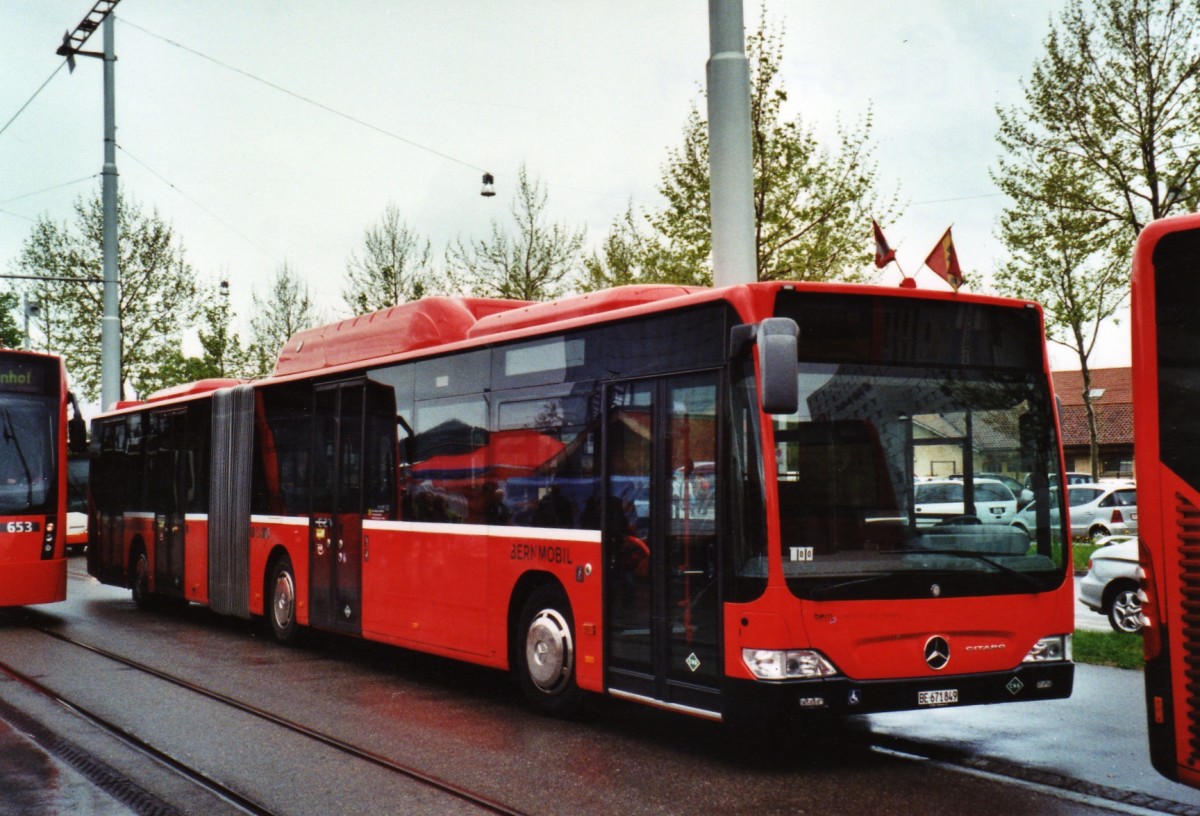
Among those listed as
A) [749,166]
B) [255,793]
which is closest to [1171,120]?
[749,166]

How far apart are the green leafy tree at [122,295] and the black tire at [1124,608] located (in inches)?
1315

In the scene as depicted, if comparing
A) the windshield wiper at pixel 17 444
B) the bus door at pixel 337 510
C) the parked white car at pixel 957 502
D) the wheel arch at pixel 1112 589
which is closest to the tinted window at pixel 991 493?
the parked white car at pixel 957 502

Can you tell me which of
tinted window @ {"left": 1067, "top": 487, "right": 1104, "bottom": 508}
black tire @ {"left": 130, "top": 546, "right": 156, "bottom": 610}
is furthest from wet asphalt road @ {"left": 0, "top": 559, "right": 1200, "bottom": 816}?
tinted window @ {"left": 1067, "top": 487, "right": 1104, "bottom": 508}

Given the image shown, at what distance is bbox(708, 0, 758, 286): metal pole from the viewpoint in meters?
12.6

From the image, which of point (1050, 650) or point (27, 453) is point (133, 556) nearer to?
point (27, 453)

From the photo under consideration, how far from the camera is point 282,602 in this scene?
14.4 meters

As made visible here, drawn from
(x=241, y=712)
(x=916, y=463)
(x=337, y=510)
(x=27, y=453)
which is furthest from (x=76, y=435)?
(x=916, y=463)

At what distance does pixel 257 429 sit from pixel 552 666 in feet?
22.4

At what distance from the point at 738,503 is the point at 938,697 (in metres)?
1.60

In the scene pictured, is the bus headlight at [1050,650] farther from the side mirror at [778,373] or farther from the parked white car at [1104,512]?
the parked white car at [1104,512]

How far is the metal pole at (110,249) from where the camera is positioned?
26.1 meters

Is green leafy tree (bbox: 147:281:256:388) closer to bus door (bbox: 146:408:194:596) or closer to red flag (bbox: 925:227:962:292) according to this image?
bus door (bbox: 146:408:194:596)

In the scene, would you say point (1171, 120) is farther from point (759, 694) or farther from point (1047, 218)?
point (759, 694)

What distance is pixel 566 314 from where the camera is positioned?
9992mm
